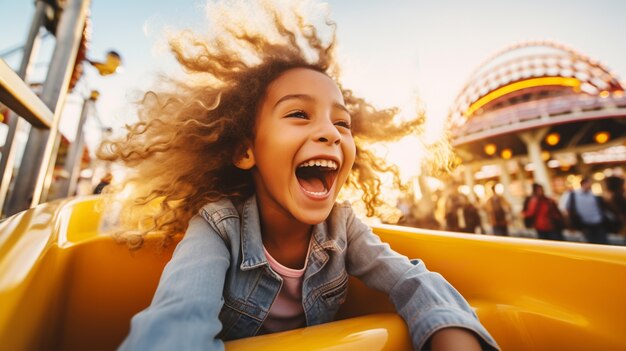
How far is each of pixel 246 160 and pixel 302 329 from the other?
25.0 inches

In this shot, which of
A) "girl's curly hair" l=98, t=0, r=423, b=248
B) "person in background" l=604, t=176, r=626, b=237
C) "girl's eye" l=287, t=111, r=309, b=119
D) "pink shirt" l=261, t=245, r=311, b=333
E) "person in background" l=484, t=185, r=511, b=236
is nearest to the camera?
"pink shirt" l=261, t=245, r=311, b=333

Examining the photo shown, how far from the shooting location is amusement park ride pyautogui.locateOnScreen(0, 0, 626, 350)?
50cm

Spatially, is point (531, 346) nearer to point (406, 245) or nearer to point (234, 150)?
point (406, 245)

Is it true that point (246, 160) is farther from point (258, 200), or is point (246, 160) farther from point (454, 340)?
point (454, 340)

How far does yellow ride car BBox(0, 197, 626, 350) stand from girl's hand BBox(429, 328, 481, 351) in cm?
5

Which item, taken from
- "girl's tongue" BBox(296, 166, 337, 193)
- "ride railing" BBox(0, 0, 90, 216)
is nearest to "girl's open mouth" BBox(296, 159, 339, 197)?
"girl's tongue" BBox(296, 166, 337, 193)

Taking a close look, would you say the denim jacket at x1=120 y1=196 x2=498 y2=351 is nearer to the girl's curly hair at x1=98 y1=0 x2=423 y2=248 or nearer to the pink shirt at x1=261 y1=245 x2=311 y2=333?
the pink shirt at x1=261 y1=245 x2=311 y2=333

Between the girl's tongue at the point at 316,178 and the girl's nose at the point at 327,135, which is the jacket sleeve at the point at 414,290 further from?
the girl's nose at the point at 327,135


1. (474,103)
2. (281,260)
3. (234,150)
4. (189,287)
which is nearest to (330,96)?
(234,150)

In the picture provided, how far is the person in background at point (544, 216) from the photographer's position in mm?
3830

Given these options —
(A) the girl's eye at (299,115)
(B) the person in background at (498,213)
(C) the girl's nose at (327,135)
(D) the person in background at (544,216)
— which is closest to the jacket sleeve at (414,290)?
(C) the girl's nose at (327,135)

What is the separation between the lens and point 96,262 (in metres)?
0.81

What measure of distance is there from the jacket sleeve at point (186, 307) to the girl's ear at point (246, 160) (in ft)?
1.31

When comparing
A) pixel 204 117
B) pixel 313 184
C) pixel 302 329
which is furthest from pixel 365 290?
pixel 204 117
